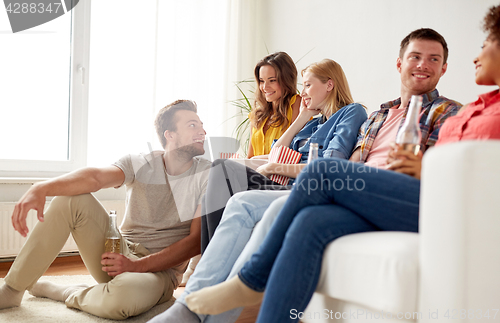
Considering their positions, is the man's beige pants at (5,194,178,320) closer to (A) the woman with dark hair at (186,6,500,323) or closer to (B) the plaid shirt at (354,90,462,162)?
(A) the woman with dark hair at (186,6,500,323)

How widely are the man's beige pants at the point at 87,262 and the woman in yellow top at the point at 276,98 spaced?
1.06 m

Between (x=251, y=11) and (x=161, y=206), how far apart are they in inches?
98.8

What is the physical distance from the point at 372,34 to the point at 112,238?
2125 millimetres

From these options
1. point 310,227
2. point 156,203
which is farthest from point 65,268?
point 310,227

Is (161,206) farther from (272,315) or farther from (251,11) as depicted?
(251,11)

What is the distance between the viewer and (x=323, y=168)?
1.11 m

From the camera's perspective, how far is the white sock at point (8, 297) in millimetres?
1701

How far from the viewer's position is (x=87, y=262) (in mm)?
1808

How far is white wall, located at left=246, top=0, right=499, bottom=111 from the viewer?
2.37 m

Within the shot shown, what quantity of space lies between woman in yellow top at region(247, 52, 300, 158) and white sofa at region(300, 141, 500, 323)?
5.24 feet

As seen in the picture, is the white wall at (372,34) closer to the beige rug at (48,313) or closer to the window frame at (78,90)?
the window frame at (78,90)

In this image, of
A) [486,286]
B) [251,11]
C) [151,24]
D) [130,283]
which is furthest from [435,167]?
[251,11]

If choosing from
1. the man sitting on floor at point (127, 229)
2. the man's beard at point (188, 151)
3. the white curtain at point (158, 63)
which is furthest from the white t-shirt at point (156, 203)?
the white curtain at point (158, 63)

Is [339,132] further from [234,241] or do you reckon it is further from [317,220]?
[317,220]
